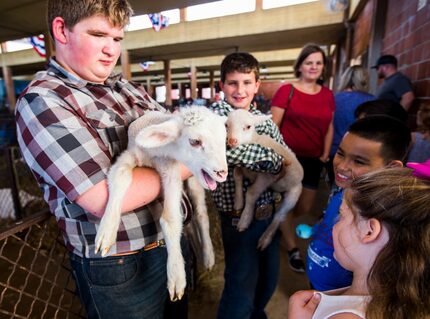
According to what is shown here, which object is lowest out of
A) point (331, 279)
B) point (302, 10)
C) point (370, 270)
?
point (331, 279)

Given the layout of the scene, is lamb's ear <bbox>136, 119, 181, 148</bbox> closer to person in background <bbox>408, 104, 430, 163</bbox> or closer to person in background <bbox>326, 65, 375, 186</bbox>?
person in background <bbox>408, 104, 430, 163</bbox>

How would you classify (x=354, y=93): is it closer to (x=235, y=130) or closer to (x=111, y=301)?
(x=235, y=130)

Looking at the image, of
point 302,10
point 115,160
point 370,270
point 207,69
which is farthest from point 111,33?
point 207,69

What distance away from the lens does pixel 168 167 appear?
3.68ft

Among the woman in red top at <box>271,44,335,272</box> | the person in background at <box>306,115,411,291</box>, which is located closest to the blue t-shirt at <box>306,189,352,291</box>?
the person in background at <box>306,115,411,291</box>

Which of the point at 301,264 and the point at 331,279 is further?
the point at 301,264

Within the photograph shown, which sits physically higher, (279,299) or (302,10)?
(302,10)

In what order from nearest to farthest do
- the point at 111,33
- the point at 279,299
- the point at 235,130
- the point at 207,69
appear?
the point at 111,33 < the point at 235,130 < the point at 279,299 < the point at 207,69

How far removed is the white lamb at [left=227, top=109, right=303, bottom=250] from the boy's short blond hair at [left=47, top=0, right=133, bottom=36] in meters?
0.69

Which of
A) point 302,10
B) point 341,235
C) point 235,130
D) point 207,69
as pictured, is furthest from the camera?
point 207,69

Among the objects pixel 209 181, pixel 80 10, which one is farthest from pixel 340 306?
pixel 80 10

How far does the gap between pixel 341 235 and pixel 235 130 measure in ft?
2.35

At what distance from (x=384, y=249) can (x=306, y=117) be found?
6.62 ft

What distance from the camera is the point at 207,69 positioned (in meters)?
18.1
